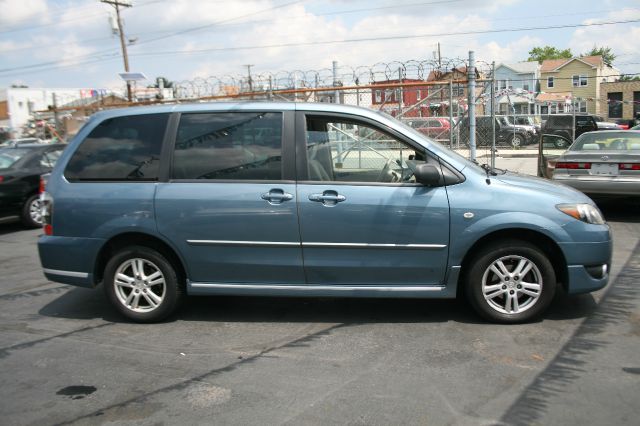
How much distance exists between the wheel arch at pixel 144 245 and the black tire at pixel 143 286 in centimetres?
4

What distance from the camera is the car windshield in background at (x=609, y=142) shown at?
352 inches

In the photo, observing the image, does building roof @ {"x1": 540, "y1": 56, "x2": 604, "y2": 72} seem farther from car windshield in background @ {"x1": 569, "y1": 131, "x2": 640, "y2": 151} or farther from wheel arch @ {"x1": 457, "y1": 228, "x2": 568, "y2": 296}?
wheel arch @ {"x1": 457, "y1": 228, "x2": 568, "y2": 296}

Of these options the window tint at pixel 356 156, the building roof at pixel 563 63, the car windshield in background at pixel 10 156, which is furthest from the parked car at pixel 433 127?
the building roof at pixel 563 63

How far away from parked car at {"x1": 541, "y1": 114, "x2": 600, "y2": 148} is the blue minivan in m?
21.4

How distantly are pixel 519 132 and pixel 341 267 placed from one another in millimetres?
24402

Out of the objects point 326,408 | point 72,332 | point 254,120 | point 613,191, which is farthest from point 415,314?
point 613,191

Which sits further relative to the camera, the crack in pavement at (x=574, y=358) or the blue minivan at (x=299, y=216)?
the blue minivan at (x=299, y=216)

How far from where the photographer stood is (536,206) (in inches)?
173

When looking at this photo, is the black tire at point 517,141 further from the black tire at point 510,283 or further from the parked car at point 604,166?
the black tire at point 510,283

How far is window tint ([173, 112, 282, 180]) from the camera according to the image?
462 centimetres

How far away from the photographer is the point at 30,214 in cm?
998

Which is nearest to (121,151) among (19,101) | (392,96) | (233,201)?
(233,201)

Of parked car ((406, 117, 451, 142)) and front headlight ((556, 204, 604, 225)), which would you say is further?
parked car ((406, 117, 451, 142))

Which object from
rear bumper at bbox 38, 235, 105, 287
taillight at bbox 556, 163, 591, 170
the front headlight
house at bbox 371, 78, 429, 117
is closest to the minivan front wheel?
house at bbox 371, 78, 429, 117
